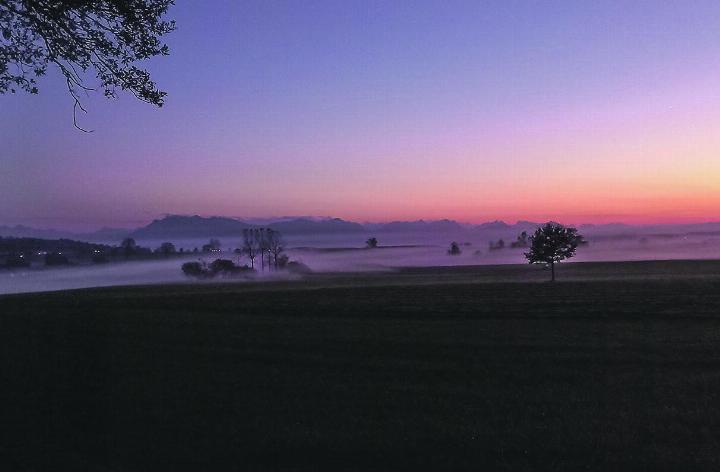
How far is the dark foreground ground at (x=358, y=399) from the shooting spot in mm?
7488

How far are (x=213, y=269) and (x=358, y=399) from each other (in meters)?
97.8

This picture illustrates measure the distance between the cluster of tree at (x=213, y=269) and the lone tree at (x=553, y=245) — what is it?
50483mm

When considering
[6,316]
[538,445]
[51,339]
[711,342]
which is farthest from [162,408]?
[6,316]

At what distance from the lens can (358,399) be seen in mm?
10367

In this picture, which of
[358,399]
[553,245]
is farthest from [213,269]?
[358,399]

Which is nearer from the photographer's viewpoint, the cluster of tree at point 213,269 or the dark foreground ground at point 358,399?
the dark foreground ground at point 358,399

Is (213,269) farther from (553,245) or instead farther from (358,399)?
(358,399)

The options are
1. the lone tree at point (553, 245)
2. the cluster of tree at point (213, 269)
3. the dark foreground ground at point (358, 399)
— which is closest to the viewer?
the dark foreground ground at point (358, 399)

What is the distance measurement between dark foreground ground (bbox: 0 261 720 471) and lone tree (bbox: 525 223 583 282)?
2258 inches

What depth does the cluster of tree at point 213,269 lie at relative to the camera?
101881 millimetres

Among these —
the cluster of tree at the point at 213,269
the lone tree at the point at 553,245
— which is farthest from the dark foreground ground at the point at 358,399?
the cluster of tree at the point at 213,269

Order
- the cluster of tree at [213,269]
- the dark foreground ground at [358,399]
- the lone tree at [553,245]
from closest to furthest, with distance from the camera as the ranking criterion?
the dark foreground ground at [358,399] < the lone tree at [553,245] < the cluster of tree at [213,269]

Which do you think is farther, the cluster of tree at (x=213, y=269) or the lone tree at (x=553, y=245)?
the cluster of tree at (x=213, y=269)

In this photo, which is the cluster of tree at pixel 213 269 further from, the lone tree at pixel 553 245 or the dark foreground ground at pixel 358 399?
the dark foreground ground at pixel 358 399
